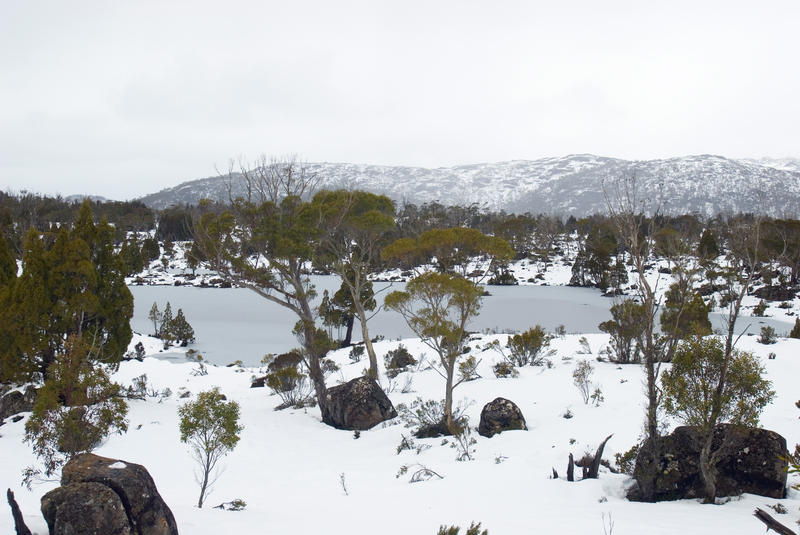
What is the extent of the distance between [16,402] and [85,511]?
12.8 metres

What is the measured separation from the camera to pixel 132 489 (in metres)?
5.82

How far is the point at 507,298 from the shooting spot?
44.5 metres

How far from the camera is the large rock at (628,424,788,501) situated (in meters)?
7.59

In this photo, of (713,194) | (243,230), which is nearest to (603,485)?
(243,230)

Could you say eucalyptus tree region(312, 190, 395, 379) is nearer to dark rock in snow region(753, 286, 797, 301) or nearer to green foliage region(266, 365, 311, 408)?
green foliage region(266, 365, 311, 408)

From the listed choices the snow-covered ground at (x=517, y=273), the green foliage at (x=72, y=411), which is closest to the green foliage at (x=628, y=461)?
the green foliage at (x=72, y=411)

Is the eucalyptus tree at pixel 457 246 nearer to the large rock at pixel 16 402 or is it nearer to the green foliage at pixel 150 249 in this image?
the large rock at pixel 16 402

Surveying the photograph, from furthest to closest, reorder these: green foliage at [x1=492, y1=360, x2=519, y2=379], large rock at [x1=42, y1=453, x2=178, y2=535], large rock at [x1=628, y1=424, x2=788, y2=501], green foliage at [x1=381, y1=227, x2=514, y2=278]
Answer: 1. green foliage at [x1=492, y1=360, x2=519, y2=379]
2. green foliage at [x1=381, y1=227, x2=514, y2=278]
3. large rock at [x1=628, y1=424, x2=788, y2=501]
4. large rock at [x1=42, y1=453, x2=178, y2=535]

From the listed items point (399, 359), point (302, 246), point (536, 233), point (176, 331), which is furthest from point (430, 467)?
point (536, 233)

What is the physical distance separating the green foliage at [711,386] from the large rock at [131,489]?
758cm

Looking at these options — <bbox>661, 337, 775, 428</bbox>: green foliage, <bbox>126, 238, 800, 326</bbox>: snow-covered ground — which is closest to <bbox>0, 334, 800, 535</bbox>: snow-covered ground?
<bbox>661, 337, 775, 428</bbox>: green foliage

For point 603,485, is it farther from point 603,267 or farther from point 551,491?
point 603,267

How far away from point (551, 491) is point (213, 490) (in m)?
6.77

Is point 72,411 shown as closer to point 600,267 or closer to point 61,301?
point 61,301
